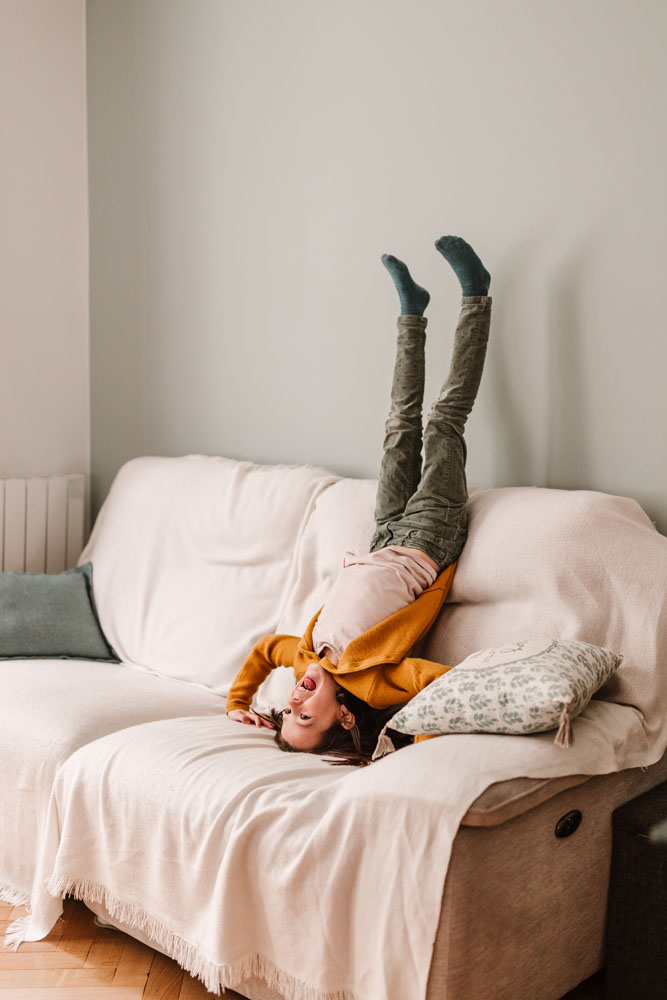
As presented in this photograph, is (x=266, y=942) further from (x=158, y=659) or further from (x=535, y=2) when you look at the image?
(x=535, y=2)

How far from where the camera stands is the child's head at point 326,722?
1.91m

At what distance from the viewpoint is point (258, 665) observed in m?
2.21

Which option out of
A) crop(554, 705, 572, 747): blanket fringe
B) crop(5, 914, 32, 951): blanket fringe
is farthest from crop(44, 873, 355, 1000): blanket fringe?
crop(554, 705, 572, 747): blanket fringe

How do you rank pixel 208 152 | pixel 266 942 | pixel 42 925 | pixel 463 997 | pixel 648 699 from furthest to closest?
pixel 208 152 < pixel 42 925 < pixel 648 699 < pixel 266 942 < pixel 463 997

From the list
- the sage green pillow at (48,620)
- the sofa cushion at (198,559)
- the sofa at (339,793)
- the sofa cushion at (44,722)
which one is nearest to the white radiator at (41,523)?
the sofa cushion at (198,559)

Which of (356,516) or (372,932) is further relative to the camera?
(356,516)

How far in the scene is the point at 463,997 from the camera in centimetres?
142

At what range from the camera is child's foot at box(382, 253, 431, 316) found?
2283 mm

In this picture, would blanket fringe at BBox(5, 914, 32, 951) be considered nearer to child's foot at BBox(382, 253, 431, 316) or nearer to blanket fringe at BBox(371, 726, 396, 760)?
blanket fringe at BBox(371, 726, 396, 760)

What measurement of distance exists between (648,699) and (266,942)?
0.80 meters

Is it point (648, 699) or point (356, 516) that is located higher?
point (356, 516)

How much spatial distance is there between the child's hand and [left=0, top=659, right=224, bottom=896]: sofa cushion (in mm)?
144

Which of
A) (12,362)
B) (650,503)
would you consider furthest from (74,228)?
(650,503)

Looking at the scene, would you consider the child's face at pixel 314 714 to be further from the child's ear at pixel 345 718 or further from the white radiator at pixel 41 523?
the white radiator at pixel 41 523
